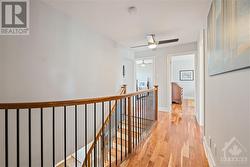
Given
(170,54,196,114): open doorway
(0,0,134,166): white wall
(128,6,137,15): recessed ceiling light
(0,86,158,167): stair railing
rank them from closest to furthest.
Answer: (0,86,158,167): stair railing → (0,0,134,166): white wall → (128,6,137,15): recessed ceiling light → (170,54,196,114): open doorway

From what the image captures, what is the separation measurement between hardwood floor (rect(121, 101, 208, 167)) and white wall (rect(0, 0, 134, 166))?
131cm

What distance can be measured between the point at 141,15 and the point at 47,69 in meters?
1.81

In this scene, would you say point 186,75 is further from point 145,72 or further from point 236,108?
point 236,108

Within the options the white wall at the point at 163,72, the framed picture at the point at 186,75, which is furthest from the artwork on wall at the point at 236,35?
the framed picture at the point at 186,75

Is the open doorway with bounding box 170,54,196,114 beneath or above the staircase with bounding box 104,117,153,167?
above

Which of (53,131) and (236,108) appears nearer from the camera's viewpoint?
(236,108)

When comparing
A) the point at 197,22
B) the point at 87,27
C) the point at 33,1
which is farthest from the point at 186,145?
the point at 33,1

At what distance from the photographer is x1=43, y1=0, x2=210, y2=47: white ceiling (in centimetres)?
236

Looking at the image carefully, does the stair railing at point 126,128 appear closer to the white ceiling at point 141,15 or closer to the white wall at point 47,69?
the white wall at point 47,69

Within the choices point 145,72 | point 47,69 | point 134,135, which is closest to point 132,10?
point 47,69

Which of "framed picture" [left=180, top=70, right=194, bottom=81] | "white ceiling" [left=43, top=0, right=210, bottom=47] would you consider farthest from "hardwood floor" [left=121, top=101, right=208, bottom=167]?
"framed picture" [left=180, top=70, right=194, bottom=81]

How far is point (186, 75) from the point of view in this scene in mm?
9258

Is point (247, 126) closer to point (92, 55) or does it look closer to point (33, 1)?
point (33, 1)

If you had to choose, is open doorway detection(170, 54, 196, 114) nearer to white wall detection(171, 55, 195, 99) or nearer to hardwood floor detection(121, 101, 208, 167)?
white wall detection(171, 55, 195, 99)
